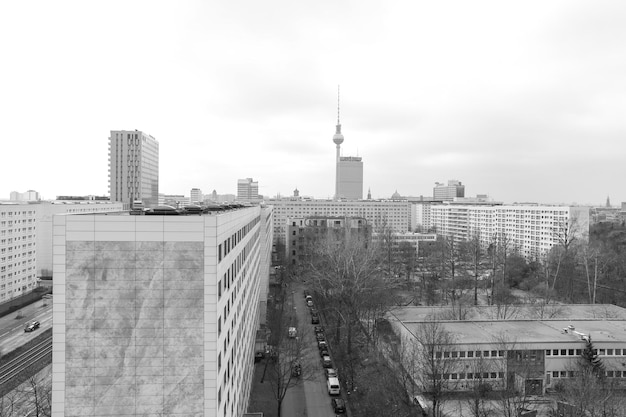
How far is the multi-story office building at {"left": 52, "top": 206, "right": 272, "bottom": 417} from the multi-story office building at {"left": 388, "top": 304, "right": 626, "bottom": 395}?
15.4 meters

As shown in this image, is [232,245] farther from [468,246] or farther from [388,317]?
[468,246]

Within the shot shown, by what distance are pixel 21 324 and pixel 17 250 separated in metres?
18.5

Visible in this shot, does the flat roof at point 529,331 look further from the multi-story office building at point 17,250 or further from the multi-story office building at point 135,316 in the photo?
the multi-story office building at point 17,250

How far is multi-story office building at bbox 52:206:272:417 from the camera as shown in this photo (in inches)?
571

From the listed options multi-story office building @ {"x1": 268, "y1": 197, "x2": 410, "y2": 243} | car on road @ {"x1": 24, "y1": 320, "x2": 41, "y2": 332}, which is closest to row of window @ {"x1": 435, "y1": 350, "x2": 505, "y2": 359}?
car on road @ {"x1": 24, "y1": 320, "x2": 41, "y2": 332}

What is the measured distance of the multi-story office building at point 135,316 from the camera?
14516mm

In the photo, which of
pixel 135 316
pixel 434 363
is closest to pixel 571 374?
pixel 434 363

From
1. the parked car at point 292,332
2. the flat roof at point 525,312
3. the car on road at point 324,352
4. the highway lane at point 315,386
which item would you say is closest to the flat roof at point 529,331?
the flat roof at point 525,312

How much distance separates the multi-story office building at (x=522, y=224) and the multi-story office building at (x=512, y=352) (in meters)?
42.5

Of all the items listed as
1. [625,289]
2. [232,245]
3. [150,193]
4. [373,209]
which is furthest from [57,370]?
[373,209]

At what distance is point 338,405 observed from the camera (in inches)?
1104

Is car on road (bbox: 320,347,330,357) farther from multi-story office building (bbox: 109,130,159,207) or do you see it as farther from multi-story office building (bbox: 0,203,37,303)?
multi-story office building (bbox: 109,130,159,207)

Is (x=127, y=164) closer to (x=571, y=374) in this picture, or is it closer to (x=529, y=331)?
(x=529, y=331)

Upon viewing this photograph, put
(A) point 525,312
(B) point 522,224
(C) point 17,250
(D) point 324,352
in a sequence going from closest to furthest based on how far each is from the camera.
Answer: (D) point 324,352
(A) point 525,312
(C) point 17,250
(B) point 522,224
